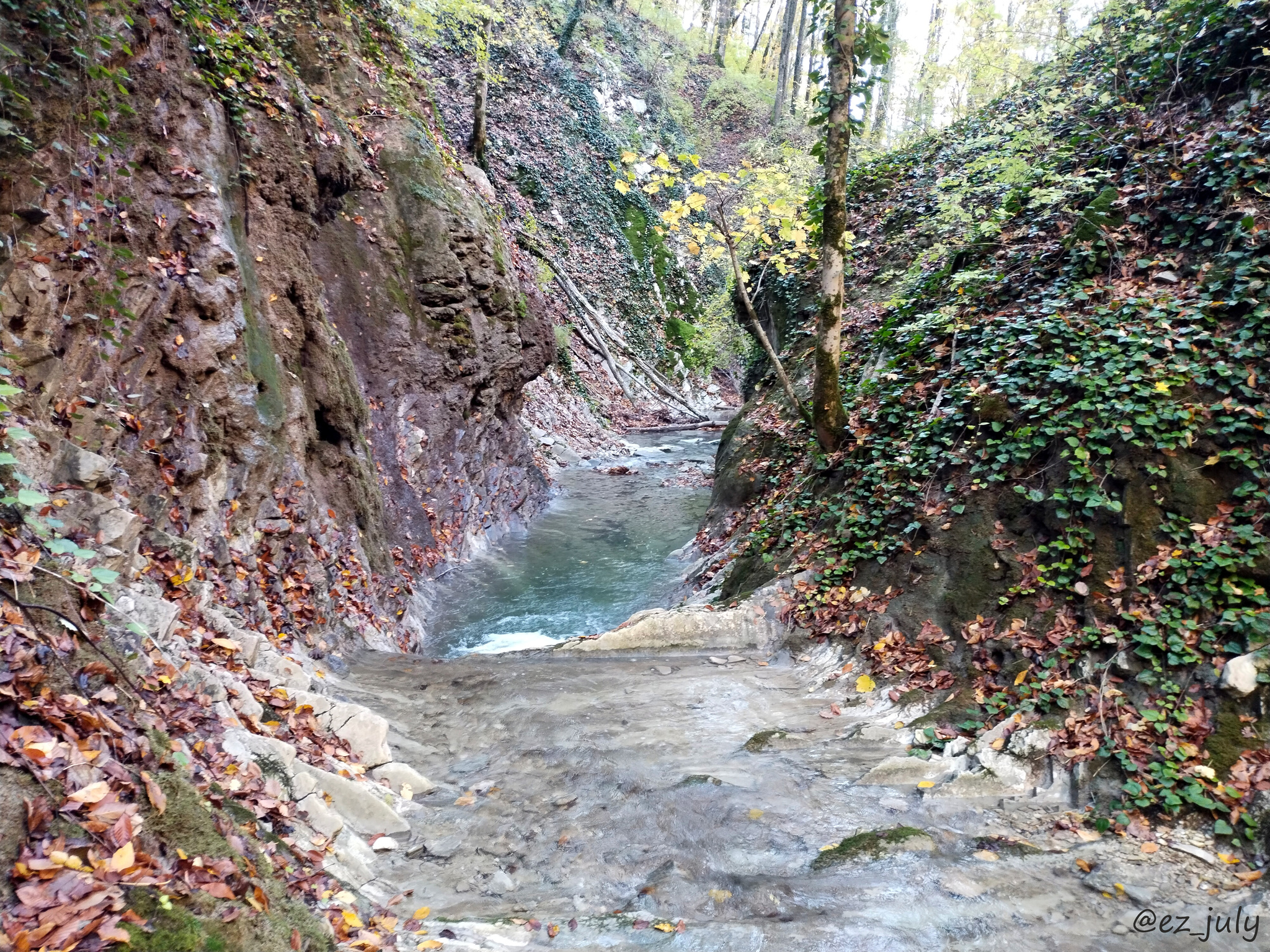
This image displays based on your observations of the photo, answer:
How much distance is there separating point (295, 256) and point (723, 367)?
29.2m

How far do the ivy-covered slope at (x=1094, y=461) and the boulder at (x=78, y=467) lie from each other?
541cm

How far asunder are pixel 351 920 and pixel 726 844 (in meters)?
1.90

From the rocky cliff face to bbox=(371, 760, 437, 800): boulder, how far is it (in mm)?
1880

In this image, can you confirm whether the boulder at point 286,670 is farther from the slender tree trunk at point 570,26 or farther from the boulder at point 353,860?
the slender tree trunk at point 570,26

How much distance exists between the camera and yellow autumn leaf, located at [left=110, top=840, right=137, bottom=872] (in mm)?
1900

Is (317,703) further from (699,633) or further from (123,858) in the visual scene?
(699,633)

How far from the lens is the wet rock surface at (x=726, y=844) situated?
299 cm

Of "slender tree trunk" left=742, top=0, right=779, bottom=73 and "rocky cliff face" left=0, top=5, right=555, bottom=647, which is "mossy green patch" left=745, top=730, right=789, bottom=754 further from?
"slender tree trunk" left=742, top=0, right=779, bottom=73

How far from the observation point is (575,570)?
40.2 feet

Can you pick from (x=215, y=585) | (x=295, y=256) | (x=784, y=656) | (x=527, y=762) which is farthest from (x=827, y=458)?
(x=295, y=256)

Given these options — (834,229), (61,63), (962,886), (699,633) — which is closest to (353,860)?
(962,886)

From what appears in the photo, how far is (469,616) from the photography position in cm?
1002

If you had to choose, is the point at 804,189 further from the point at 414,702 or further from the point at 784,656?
the point at 414,702

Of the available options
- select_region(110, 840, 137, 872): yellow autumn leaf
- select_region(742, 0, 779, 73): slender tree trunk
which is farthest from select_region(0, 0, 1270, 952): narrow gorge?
A: select_region(742, 0, 779, 73): slender tree trunk
